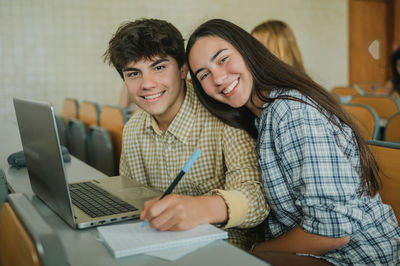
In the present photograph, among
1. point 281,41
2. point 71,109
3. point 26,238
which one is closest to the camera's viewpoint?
point 26,238

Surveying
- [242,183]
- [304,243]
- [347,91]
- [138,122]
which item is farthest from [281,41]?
[347,91]

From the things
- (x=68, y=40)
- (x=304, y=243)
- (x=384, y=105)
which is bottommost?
(x=384, y=105)

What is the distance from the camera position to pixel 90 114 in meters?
3.59

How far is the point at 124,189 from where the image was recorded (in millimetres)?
1434

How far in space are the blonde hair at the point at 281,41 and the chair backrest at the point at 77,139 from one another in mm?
1489

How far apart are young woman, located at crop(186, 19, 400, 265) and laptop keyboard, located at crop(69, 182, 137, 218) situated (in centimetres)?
44

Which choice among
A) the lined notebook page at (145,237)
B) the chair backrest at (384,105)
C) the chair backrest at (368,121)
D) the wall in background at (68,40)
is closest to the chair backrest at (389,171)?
the lined notebook page at (145,237)

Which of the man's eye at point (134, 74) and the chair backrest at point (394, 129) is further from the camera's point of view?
the chair backrest at point (394, 129)

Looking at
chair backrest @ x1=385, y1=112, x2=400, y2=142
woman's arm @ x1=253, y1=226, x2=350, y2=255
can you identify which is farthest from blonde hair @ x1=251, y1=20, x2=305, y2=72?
woman's arm @ x1=253, y1=226, x2=350, y2=255

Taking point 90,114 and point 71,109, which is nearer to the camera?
point 90,114

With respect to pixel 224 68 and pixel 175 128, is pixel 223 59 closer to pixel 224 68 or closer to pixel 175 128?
pixel 224 68

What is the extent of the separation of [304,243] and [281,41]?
2.29 m

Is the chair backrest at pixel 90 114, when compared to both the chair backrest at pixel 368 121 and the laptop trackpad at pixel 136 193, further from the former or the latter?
the laptop trackpad at pixel 136 193

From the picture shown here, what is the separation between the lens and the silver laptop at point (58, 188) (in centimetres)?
102
